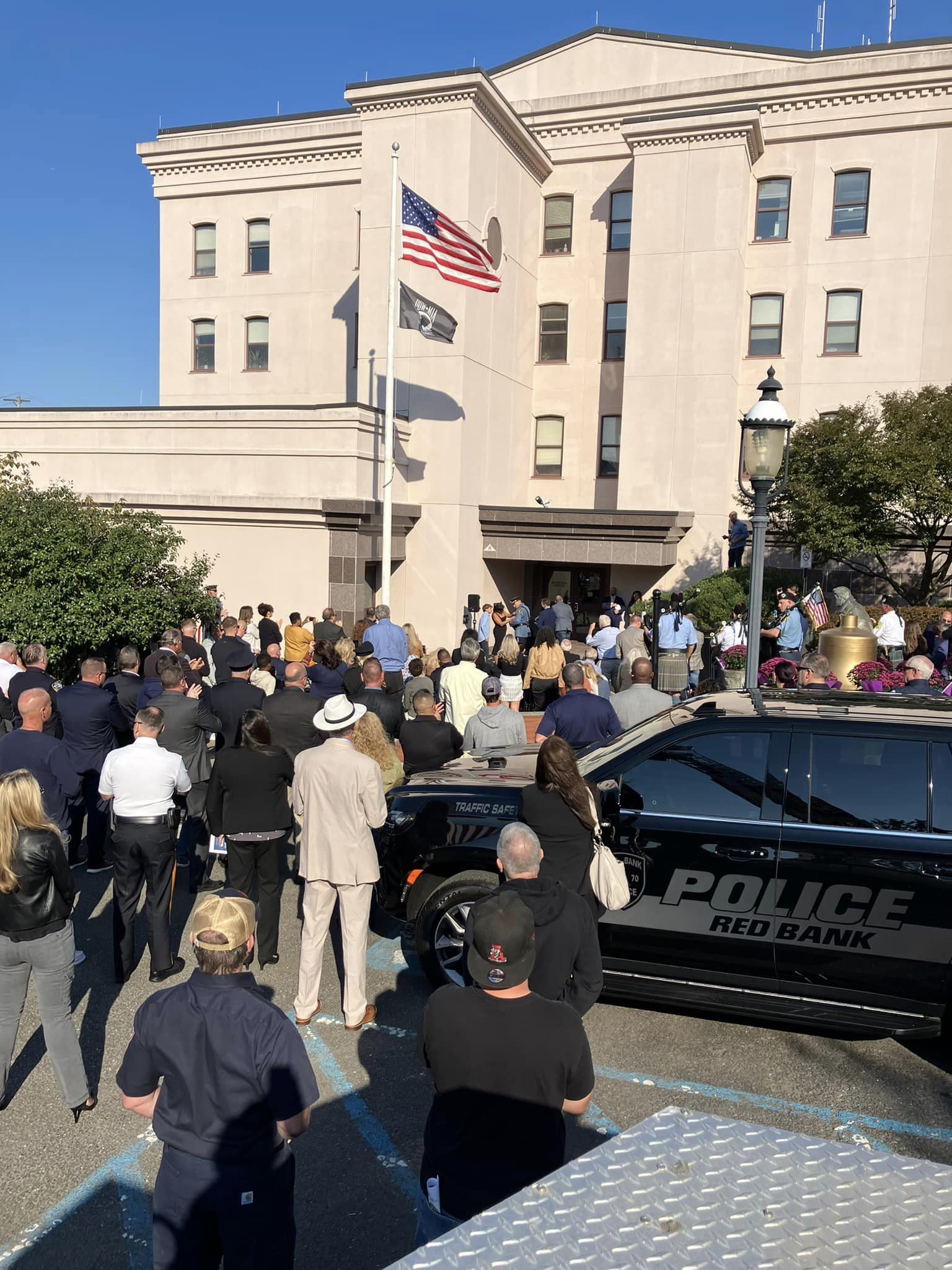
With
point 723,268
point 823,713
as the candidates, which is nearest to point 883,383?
point 723,268

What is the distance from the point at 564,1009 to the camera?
302 centimetres

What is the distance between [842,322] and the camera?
26078 mm

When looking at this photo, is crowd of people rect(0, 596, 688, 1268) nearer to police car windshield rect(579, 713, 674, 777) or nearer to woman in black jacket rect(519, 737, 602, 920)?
woman in black jacket rect(519, 737, 602, 920)

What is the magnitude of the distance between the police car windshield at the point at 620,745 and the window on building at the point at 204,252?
1101 inches

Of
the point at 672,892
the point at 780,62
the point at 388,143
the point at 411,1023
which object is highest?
the point at 780,62

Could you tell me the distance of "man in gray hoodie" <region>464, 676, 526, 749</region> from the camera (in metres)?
8.34

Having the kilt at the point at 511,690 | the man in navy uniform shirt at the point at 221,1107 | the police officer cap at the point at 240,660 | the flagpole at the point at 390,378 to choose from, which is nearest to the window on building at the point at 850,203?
the flagpole at the point at 390,378

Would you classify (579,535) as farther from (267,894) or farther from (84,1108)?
(84,1108)

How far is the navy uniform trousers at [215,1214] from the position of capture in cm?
297

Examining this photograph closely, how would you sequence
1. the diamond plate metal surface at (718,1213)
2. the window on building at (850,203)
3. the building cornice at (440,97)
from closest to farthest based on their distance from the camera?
the diamond plate metal surface at (718,1213), the building cornice at (440,97), the window on building at (850,203)

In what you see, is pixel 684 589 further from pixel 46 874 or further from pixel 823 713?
pixel 46 874

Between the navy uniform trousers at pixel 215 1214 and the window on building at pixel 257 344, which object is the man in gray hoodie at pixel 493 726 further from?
the window on building at pixel 257 344

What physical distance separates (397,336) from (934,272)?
1373cm

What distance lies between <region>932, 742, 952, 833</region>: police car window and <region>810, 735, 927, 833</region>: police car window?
0.16 ft
